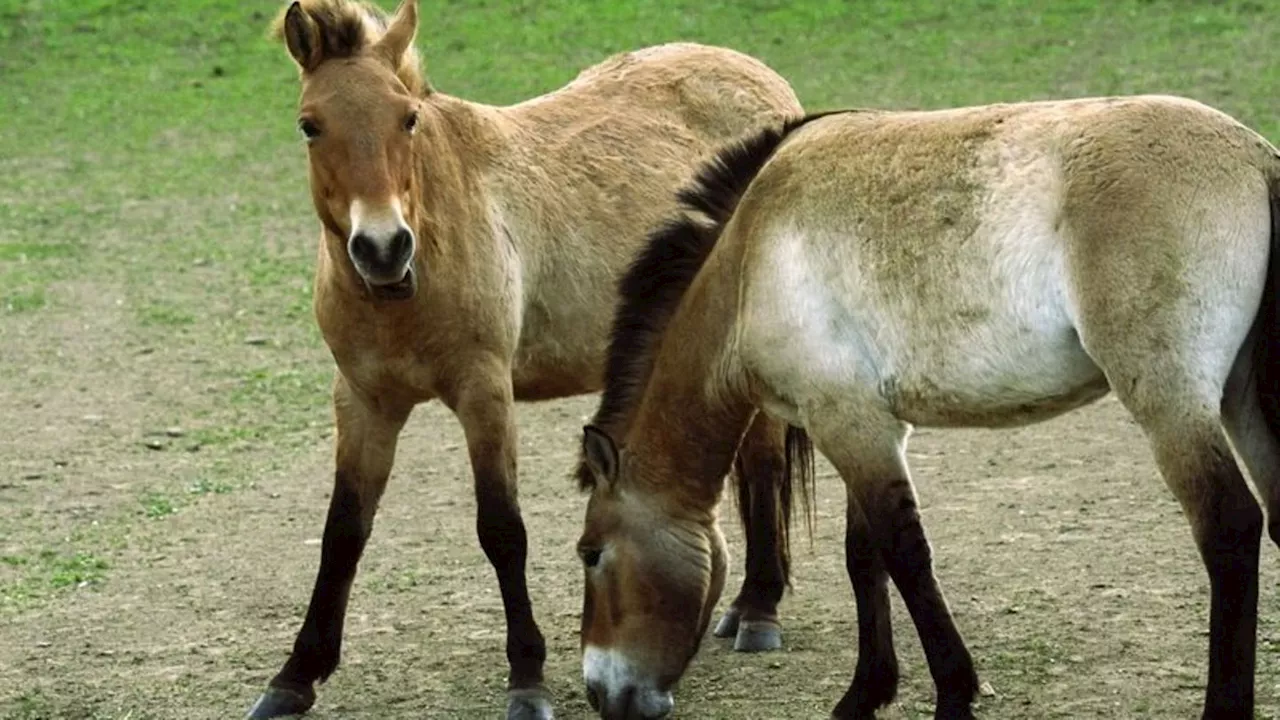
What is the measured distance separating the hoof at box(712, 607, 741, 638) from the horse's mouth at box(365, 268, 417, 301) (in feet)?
5.86

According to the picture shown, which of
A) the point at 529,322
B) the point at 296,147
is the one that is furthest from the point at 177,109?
the point at 529,322

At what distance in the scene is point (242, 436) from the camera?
10125 mm

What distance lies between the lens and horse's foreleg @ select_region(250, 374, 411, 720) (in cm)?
635

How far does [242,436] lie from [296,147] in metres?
8.02

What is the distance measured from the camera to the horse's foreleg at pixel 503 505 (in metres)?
6.07

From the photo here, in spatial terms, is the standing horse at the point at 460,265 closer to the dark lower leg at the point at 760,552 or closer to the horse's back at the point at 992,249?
the dark lower leg at the point at 760,552

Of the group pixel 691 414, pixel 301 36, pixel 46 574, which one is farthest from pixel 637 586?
pixel 46 574

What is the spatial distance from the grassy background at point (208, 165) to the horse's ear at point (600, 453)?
65.1 inches

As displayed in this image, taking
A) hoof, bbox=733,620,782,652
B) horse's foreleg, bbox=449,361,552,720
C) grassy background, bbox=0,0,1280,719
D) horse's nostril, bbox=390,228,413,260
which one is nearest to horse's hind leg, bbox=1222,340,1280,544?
hoof, bbox=733,620,782,652

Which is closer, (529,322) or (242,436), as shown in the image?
(529,322)

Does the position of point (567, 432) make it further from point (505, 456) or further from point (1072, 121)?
point (1072, 121)

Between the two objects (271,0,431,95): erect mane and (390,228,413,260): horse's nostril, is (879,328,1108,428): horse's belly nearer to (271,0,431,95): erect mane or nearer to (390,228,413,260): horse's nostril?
(390,228,413,260): horse's nostril

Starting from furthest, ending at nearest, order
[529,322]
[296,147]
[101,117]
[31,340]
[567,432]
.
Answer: [101,117] < [296,147] < [31,340] < [567,432] < [529,322]

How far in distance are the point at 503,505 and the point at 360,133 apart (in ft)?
3.85
